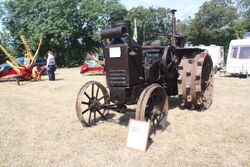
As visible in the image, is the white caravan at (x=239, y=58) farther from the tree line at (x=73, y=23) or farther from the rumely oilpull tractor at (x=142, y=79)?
the tree line at (x=73, y=23)

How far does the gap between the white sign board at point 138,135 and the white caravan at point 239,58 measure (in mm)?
11258

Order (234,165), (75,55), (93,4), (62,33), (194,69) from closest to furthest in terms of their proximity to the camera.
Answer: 1. (234,165)
2. (194,69)
3. (62,33)
4. (93,4)
5. (75,55)

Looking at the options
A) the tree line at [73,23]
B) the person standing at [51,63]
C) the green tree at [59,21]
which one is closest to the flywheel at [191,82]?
the person standing at [51,63]

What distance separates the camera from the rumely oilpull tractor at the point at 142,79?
370 centimetres

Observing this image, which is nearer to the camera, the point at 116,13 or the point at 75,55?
the point at 116,13

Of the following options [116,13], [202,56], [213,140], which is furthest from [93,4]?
[213,140]

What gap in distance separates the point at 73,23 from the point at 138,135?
27549 mm

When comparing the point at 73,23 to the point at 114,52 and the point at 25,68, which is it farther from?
the point at 114,52

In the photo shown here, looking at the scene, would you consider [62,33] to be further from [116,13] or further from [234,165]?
[234,165]

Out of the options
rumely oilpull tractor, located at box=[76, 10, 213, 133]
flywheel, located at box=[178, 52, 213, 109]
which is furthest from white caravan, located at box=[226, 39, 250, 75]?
flywheel, located at box=[178, 52, 213, 109]

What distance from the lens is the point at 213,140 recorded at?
11.7ft

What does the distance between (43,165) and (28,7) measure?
2945 centimetres

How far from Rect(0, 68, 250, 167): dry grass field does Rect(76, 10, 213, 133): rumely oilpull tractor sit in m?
0.38

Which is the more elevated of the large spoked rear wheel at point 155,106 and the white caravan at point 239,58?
the white caravan at point 239,58
